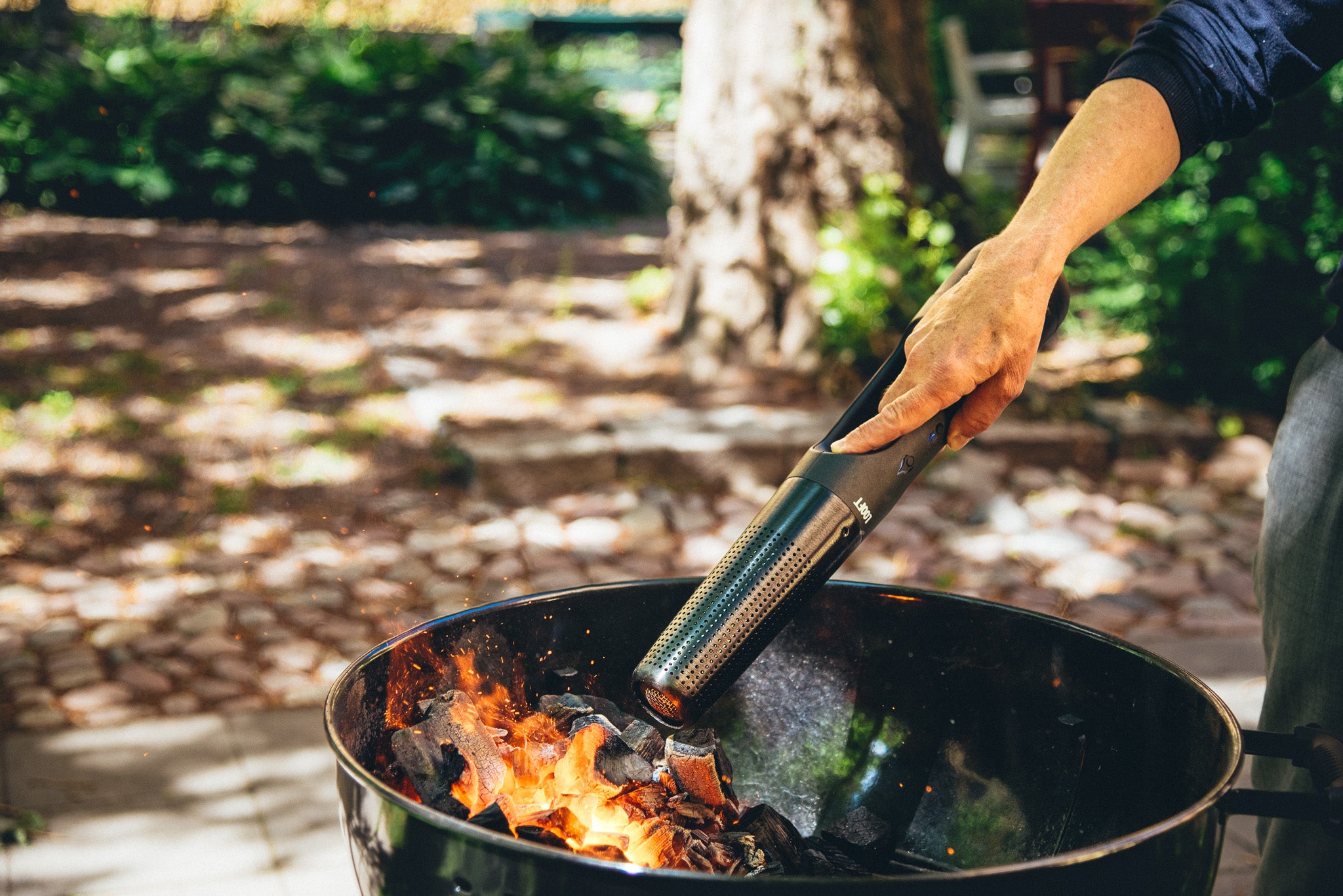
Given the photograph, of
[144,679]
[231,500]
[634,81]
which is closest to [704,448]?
[231,500]

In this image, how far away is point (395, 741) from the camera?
1389mm

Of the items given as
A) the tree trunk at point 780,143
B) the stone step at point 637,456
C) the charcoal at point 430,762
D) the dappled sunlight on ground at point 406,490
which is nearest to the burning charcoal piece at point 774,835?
the charcoal at point 430,762

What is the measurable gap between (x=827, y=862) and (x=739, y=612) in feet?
1.25

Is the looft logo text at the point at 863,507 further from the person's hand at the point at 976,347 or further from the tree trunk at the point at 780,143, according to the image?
the tree trunk at the point at 780,143

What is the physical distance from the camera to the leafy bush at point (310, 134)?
760 centimetres

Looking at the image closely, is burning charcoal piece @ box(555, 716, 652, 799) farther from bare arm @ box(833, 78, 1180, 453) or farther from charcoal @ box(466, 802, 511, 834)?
bare arm @ box(833, 78, 1180, 453)

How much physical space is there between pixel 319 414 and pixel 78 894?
2678mm

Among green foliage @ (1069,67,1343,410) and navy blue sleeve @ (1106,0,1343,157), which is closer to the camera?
navy blue sleeve @ (1106,0,1343,157)

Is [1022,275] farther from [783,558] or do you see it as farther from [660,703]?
[660,703]

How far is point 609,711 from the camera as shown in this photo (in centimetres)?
161

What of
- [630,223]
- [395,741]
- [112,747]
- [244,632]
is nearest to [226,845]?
[112,747]

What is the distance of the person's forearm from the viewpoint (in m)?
1.33

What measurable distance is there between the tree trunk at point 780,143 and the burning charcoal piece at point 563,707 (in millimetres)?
3345

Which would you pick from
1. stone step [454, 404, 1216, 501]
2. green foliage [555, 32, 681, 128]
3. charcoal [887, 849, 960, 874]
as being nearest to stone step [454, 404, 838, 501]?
stone step [454, 404, 1216, 501]
